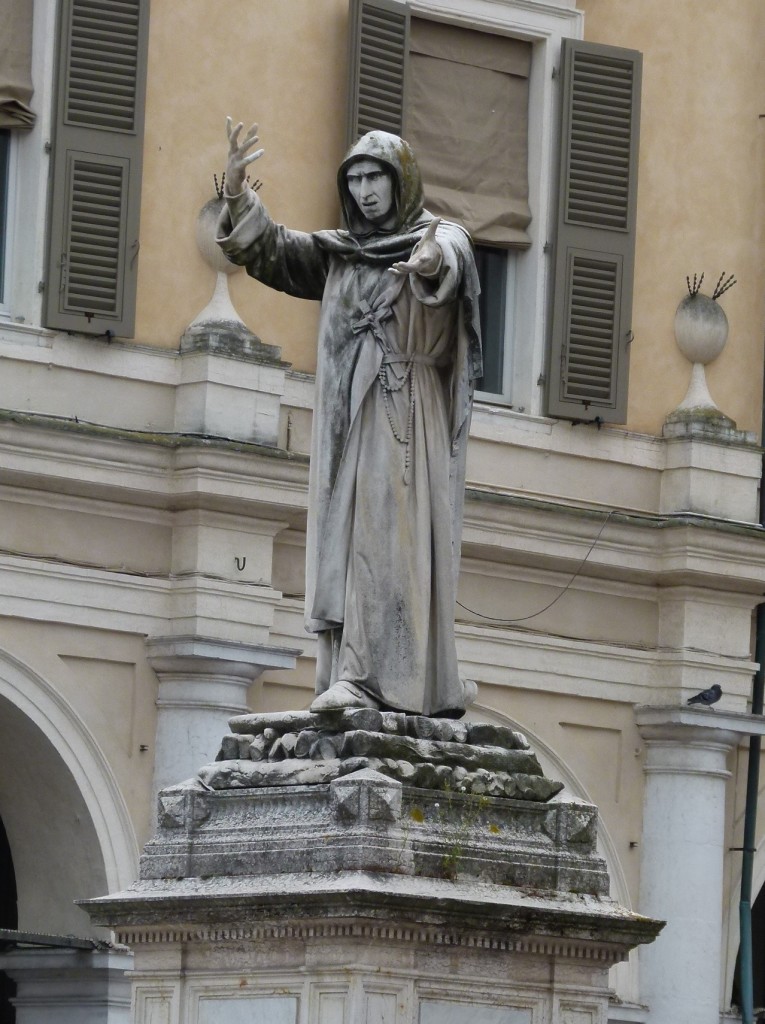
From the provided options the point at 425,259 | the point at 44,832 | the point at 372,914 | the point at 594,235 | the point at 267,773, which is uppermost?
the point at 594,235

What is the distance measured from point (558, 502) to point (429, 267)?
1067 cm

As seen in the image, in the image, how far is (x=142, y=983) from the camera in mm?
10719

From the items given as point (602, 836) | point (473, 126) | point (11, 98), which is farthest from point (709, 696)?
point (11, 98)

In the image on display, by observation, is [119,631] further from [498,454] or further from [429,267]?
[429,267]

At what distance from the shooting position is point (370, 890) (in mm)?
9977

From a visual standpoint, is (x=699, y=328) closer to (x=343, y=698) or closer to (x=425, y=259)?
(x=425, y=259)

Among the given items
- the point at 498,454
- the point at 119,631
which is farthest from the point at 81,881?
the point at 498,454

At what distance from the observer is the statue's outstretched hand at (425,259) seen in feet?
35.2

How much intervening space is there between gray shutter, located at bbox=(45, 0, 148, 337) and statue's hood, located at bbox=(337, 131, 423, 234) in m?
8.26

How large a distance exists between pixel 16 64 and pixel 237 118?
1.47 m

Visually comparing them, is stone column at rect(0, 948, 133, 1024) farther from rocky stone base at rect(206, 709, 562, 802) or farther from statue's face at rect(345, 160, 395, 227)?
statue's face at rect(345, 160, 395, 227)

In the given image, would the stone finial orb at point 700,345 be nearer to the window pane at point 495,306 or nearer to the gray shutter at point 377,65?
the window pane at point 495,306

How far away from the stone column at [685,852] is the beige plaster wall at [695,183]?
196 centimetres

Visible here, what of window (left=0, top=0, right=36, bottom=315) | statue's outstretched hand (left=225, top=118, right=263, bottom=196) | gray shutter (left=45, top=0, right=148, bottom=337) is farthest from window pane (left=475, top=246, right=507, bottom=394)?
statue's outstretched hand (left=225, top=118, right=263, bottom=196)
